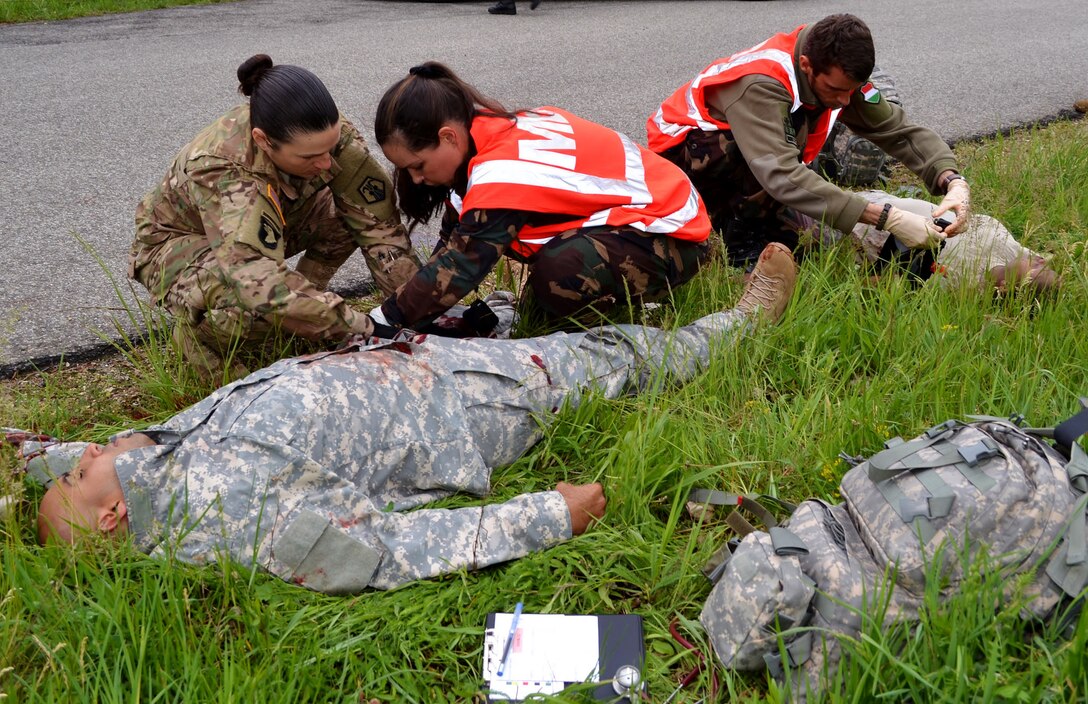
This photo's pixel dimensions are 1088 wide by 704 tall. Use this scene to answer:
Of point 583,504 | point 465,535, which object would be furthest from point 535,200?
point 465,535

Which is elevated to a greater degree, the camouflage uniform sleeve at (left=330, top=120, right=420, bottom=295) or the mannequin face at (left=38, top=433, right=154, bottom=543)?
the camouflage uniform sleeve at (left=330, top=120, right=420, bottom=295)

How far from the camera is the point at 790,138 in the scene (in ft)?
12.4

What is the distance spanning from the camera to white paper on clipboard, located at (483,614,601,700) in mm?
2037

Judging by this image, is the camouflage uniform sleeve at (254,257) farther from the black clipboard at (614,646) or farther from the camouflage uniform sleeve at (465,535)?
the black clipboard at (614,646)

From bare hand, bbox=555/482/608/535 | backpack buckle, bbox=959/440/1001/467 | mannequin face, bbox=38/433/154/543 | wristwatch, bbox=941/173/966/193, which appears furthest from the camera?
wristwatch, bbox=941/173/966/193

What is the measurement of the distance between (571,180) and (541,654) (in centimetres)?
164

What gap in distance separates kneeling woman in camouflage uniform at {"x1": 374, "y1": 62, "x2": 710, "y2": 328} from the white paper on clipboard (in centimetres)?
124

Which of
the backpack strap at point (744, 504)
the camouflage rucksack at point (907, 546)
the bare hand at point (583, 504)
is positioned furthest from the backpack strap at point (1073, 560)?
the bare hand at point (583, 504)

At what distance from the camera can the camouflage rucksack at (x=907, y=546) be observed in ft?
6.11

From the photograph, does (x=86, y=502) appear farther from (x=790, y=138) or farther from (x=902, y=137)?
(x=902, y=137)

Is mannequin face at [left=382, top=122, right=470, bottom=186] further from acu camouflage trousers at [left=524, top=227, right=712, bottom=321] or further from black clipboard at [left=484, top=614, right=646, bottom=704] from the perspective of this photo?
black clipboard at [left=484, top=614, right=646, bottom=704]

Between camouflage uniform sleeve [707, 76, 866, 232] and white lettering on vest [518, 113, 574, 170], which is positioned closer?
white lettering on vest [518, 113, 574, 170]

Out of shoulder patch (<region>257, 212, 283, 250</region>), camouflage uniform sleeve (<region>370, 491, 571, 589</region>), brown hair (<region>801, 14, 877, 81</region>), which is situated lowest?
camouflage uniform sleeve (<region>370, 491, 571, 589</region>)

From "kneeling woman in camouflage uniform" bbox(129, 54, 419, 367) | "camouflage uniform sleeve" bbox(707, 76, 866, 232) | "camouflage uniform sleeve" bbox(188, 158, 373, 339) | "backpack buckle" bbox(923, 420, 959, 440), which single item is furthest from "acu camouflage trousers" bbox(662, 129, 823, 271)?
"backpack buckle" bbox(923, 420, 959, 440)
